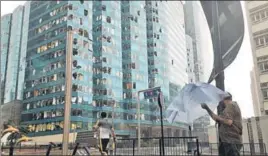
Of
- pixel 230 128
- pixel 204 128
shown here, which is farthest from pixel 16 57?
pixel 230 128

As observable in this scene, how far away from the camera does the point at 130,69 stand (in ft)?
157

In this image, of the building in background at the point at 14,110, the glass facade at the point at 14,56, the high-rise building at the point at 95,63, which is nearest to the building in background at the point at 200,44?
the high-rise building at the point at 95,63

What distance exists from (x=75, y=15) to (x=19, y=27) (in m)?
20.1

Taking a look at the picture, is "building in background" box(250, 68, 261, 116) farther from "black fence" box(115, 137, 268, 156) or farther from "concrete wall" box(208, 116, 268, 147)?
"black fence" box(115, 137, 268, 156)

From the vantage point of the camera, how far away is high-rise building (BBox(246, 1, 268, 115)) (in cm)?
414

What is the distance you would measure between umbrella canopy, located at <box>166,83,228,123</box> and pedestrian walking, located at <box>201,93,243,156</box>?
0.41m

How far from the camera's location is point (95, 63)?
44281 mm

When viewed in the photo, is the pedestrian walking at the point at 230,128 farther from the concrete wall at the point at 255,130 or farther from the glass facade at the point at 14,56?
the glass facade at the point at 14,56

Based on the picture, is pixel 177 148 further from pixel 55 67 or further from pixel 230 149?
pixel 55 67

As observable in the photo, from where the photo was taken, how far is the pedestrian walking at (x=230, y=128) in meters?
3.64

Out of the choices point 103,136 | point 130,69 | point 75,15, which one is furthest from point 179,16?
point 103,136

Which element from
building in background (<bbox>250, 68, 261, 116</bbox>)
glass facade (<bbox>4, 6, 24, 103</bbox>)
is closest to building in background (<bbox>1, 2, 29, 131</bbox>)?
glass facade (<bbox>4, 6, 24, 103</bbox>)

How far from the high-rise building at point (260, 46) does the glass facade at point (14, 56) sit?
50.7 meters

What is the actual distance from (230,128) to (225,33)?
2.65m
